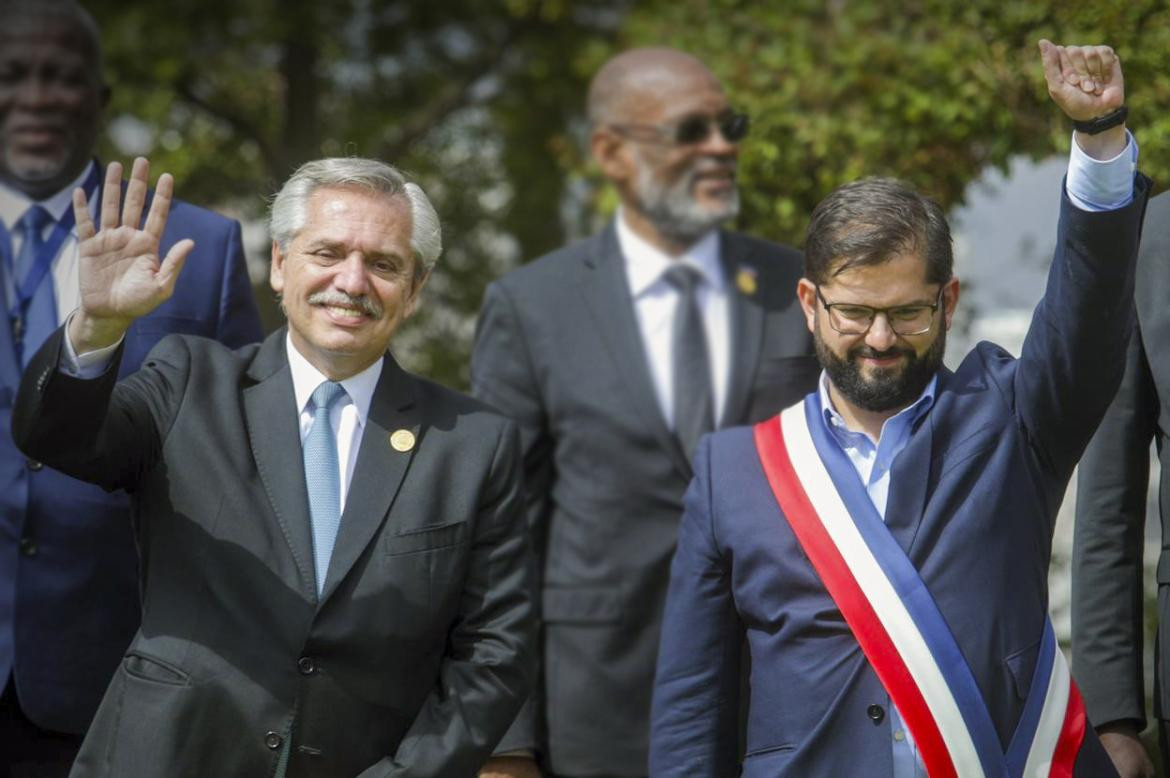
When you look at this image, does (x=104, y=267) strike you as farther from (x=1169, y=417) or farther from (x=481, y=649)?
(x=1169, y=417)

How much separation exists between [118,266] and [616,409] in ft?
5.75

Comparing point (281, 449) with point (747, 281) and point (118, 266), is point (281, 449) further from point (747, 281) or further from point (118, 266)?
point (747, 281)

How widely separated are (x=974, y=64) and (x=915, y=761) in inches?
107

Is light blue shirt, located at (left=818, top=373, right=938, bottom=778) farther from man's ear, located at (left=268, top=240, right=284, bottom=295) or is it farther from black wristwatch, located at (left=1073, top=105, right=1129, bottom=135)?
man's ear, located at (left=268, top=240, right=284, bottom=295)

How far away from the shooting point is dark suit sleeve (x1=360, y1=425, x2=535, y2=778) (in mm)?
3346

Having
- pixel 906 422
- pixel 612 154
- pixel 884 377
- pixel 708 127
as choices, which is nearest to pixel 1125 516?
pixel 906 422

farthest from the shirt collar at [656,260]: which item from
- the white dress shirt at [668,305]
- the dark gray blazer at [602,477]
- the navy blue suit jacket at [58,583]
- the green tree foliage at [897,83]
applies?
the navy blue suit jacket at [58,583]

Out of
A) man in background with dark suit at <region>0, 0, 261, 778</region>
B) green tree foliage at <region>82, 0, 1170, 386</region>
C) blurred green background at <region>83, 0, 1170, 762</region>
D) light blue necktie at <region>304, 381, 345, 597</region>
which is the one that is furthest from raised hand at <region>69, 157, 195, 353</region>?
blurred green background at <region>83, 0, 1170, 762</region>

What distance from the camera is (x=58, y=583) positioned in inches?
150

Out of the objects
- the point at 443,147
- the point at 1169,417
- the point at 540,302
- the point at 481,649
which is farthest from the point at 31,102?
the point at 443,147

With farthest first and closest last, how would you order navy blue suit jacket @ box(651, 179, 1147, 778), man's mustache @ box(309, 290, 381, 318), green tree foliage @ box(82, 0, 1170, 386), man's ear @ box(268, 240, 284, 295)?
1. green tree foliage @ box(82, 0, 1170, 386)
2. man's ear @ box(268, 240, 284, 295)
3. man's mustache @ box(309, 290, 381, 318)
4. navy blue suit jacket @ box(651, 179, 1147, 778)

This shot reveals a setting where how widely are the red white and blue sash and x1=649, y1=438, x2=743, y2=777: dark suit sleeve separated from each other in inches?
8.7

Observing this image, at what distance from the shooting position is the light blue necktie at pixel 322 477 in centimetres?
337

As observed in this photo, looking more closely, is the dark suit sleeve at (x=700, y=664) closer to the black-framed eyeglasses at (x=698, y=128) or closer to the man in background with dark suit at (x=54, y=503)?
the man in background with dark suit at (x=54, y=503)
